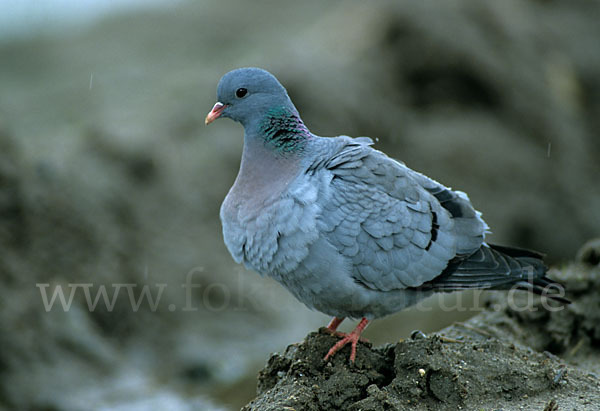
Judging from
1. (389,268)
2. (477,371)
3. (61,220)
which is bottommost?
(477,371)

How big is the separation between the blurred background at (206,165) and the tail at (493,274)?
3.07 m

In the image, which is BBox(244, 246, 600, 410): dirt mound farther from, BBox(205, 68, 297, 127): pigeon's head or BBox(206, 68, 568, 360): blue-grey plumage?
BBox(205, 68, 297, 127): pigeon's head

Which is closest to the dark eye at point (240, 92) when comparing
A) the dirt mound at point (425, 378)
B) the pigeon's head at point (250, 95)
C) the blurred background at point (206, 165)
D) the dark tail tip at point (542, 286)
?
the pigeon's head at point (250, 95)

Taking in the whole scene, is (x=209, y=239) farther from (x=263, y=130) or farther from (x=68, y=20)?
(x=68, y=20)

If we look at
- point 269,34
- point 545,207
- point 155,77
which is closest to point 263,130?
point 545,207

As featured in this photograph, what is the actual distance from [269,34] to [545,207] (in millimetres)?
8431

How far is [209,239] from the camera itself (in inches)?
356

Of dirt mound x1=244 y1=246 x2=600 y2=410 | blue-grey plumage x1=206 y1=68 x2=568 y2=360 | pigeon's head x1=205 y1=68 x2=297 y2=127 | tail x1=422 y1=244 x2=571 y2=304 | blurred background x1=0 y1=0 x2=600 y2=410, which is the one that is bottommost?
dirt mound x1=244 y1=246 x2=600 y2=410

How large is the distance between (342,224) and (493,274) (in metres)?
1.15

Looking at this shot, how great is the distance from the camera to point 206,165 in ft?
31.3

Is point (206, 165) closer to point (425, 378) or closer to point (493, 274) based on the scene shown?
point (493, 274)

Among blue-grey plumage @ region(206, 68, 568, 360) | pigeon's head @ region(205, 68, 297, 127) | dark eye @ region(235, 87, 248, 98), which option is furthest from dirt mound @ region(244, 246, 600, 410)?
dark eye @ region(235, 87, 248, 98)

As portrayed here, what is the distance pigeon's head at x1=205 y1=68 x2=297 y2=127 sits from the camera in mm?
4719

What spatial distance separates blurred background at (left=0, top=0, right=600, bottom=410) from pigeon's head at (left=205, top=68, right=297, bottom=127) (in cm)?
332
